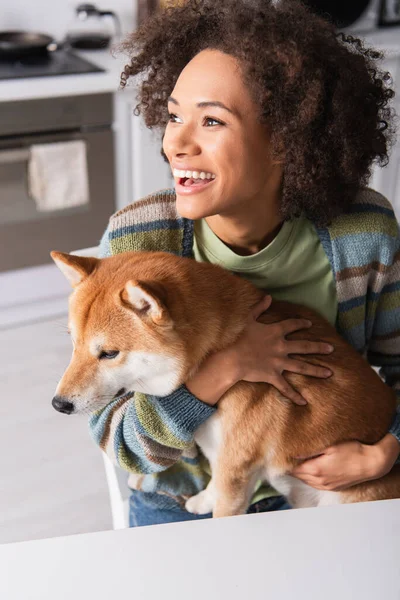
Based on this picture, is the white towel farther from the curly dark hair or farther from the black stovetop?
the curly dark hair

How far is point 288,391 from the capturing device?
1062 mm

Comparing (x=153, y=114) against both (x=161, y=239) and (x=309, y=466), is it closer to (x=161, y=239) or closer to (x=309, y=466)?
(x=161, y=239)

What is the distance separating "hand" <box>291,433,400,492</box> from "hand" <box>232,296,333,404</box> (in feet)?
0.35

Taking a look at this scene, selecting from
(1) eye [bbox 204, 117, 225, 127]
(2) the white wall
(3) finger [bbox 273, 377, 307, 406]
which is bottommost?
(3) finger [bbox 273, 377, 307, 406]

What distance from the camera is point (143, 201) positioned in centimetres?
115

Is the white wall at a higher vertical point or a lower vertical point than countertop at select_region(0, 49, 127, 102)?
higher

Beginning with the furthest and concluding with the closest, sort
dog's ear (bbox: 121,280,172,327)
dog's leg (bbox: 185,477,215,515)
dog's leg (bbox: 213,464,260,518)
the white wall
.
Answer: the white wall → dog's leg (bbox: 185,477,215,515) → dog's leg (bbox: 213,464,260,518) → dog's ear (bbox: 121,280,172,327)

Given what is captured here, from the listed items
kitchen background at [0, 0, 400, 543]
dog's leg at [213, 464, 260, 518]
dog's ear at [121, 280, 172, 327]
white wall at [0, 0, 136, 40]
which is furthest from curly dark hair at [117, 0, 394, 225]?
white wall at [0, 0, 136, 40]

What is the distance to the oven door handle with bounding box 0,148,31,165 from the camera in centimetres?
222

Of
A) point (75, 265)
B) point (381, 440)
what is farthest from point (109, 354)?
point (381, 440)

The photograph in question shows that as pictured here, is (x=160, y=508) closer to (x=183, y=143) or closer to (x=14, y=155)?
(x=183, y=143)

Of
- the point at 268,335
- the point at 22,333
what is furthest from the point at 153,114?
the point at 22,333

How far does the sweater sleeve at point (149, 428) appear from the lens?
104 centimetres

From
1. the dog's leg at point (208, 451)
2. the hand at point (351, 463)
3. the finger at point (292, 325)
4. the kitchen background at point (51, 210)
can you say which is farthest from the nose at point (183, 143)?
the kitchen background at point (51, 210)
